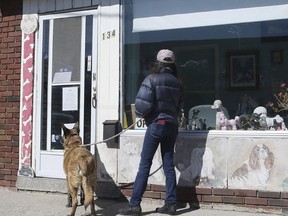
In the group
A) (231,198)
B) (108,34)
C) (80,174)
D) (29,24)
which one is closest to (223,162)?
(231,198)

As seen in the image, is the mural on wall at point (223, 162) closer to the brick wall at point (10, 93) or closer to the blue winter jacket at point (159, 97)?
the blue winter jacket at point (159, 97)

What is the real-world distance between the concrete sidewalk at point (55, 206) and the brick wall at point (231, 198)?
2.8 inches

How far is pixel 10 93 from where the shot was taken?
22.4 ft

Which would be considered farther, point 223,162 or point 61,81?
point 61,81

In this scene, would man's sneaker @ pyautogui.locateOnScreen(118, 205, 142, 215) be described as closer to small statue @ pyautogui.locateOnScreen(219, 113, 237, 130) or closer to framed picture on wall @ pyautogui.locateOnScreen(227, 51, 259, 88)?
small statue @ pyautogui.locateOnScreen(219, 113, 237, 130)

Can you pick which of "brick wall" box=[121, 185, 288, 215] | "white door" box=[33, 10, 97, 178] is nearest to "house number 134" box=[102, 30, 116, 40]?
"white door" box=[33, 10, 97, 178]

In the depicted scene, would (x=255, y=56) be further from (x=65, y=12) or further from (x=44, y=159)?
(x=44, y=159)

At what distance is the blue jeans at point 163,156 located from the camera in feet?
17.2

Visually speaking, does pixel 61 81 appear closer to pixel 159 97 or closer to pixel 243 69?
pixel 159 97

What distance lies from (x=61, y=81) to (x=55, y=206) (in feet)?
5.91

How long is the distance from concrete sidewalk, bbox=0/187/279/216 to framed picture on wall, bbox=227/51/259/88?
5.36 ft

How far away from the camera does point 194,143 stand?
5.75 metres

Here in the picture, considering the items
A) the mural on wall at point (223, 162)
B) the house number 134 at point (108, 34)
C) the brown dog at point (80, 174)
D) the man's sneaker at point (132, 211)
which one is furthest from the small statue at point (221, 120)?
the brown dog at point (80, 174)

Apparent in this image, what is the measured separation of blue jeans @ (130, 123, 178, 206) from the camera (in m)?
5.23
